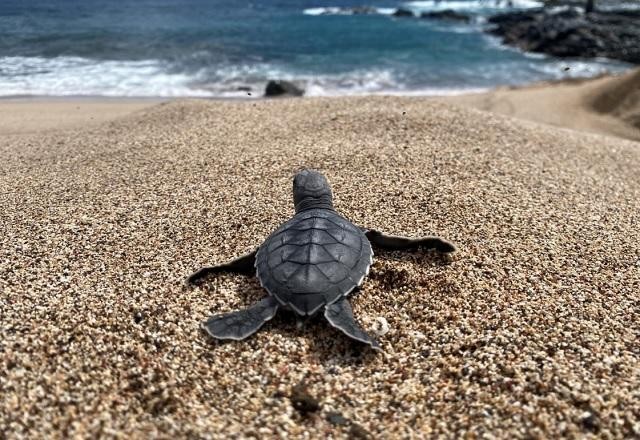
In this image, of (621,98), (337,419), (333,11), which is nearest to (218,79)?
(621,98)

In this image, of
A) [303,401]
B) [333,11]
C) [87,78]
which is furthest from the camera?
[333,11]

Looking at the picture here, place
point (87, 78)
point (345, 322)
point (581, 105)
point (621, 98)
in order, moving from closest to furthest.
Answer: point (345, 322), point (621, 98), point (581, 105), point (87, 78)

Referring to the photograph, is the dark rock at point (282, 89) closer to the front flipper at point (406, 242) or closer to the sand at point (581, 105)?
the sand at point (581, 105)

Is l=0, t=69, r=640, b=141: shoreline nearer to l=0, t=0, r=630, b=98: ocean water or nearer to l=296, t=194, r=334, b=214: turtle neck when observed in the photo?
l=0, t=0, r=630, b=98: ocean water

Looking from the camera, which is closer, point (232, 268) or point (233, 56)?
point (232, 268)

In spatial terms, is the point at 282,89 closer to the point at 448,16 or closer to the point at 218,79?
the point at 218,79

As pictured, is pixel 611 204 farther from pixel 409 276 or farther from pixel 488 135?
pixel 409 276

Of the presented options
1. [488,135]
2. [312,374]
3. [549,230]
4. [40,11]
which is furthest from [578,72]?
[40,11]
